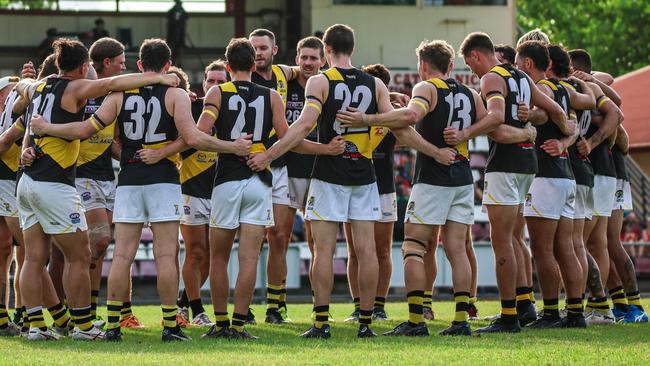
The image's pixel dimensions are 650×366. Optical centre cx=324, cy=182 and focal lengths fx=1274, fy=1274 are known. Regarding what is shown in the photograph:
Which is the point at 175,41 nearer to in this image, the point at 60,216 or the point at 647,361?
the point at 60,216

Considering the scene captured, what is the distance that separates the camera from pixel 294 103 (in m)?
14.1

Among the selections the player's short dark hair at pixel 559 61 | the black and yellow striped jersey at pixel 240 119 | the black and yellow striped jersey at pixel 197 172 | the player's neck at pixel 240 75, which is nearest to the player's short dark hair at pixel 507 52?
the player's short dark hair at pixel 559 61

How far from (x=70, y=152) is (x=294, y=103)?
344cm

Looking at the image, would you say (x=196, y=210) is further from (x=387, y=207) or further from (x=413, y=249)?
(x=413, y=249)

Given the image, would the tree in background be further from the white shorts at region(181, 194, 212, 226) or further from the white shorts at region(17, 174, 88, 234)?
the white shorts at region(17, 174, 88, 234)

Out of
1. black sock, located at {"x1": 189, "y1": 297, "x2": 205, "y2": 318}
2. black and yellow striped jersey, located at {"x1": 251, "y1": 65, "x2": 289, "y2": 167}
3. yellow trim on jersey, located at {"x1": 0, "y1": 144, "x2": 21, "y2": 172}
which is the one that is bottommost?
black sock, located at {"x1": 189, "y1": 297, "x2": 205, "y2": 318}

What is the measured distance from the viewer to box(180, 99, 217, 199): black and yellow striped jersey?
1339cm

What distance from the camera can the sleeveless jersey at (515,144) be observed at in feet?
39.5

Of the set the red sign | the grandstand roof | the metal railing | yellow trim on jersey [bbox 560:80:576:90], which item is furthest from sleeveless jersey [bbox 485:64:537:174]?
the grandstand roof

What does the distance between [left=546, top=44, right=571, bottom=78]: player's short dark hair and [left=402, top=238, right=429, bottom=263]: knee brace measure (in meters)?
2.72

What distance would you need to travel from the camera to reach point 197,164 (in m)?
13.4

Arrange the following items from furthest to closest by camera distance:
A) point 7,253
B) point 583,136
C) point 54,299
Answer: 1. point 583,136
2. point 7,253
3. point 54,299

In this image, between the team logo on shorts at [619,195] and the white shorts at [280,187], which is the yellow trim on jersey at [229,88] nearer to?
the white shorts at [280,187]

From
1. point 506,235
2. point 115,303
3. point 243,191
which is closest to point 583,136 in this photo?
point 506,235
